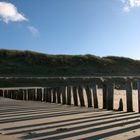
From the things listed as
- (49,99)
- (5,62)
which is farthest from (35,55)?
(49,99)

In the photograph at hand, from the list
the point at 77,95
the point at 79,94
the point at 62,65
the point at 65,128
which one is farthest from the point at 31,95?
the point at 62,65

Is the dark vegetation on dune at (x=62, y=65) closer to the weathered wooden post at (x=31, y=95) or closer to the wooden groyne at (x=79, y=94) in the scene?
the weathered wooden post at (x=31, y=95)

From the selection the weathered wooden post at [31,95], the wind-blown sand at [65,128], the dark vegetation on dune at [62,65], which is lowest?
the wind-blown sand at [65,128]

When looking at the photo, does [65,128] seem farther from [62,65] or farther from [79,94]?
[62,65]

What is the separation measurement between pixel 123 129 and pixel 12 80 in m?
28.6

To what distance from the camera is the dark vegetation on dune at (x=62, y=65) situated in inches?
2103

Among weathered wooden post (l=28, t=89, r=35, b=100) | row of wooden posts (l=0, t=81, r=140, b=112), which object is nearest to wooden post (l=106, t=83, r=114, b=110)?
row of wooden posts (l=0, t=81, r=140, b=112)

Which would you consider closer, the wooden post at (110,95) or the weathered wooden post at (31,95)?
the wooden post at (110,95)

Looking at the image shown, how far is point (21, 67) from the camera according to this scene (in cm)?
5372

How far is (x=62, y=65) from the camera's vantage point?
62812mm

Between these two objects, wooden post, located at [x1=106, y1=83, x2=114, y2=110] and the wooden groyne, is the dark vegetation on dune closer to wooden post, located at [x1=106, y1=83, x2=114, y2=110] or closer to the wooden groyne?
the wooden groyne

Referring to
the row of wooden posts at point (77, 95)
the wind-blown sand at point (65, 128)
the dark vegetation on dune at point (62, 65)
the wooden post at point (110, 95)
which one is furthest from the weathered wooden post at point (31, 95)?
the dark vegetation on dune at point (62, 65)

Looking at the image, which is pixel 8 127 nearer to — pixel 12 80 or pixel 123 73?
pixel 12 80

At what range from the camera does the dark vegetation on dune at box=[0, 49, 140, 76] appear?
53406 mm
